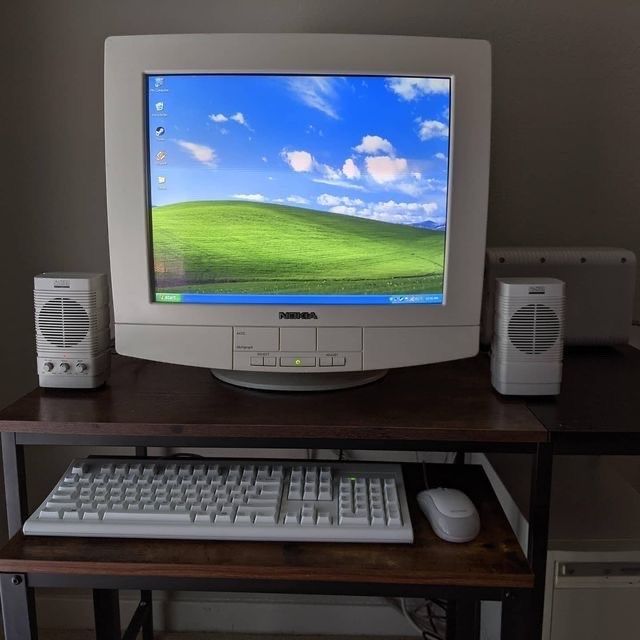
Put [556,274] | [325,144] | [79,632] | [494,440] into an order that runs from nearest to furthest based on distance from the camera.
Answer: [494,440]
[325,144]
[556,274]
[79,632]

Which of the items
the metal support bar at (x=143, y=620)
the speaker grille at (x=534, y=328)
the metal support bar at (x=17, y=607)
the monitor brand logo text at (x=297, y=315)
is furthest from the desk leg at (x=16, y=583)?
the speaker grille at (x=534, y=328)

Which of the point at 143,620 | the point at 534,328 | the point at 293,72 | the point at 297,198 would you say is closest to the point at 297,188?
the point at 297,198

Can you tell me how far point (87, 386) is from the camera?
1148 millimetres

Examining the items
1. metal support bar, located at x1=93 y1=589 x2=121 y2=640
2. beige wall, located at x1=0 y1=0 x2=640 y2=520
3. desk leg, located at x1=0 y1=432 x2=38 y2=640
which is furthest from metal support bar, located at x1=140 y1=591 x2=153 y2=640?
beige wall, located at x1=0 y1=0 x2=640 y2=520

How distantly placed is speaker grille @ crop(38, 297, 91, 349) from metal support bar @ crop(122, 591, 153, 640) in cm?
76

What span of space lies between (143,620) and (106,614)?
167 mm

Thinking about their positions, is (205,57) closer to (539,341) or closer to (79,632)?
(539,341)

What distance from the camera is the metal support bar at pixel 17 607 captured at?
95cm

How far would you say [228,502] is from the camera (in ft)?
3.32

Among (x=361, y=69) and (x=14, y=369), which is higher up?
(x=361, y=69)

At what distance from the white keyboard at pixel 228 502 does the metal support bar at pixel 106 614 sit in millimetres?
477

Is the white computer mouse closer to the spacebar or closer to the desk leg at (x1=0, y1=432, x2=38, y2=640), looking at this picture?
the spacebar

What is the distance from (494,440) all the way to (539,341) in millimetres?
198

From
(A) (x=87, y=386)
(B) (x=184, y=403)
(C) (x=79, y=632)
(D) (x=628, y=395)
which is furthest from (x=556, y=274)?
(C) (x=79, y=632)
